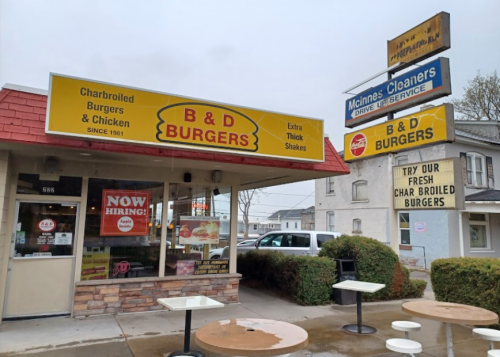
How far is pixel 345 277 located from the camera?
8430mm

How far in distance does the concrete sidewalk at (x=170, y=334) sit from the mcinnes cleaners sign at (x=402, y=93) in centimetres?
530

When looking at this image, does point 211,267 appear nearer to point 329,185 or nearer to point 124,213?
point 124,213

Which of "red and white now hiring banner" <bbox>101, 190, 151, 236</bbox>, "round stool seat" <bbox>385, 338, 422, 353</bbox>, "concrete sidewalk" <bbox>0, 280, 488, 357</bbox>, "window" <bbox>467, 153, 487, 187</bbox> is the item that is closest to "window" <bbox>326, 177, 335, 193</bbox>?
"window" <bbox>467, 153, 487, 187</bbox>

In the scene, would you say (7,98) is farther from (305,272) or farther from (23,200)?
(305,272)

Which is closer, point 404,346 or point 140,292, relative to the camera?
point 404,346

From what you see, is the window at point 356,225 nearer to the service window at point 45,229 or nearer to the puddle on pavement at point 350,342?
the puddle on pavement at point 350,342

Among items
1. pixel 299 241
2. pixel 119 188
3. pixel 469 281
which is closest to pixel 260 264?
pixel 299 241

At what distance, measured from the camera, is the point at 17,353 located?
15.7 ft

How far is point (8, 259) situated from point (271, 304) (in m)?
5.37

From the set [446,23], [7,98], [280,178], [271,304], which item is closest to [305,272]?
[271,304]

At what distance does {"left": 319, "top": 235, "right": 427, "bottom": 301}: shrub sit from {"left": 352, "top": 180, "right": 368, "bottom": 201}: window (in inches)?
486

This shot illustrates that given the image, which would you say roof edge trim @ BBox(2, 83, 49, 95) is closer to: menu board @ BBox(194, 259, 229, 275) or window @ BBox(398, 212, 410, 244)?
menu board @ BBox(194, 259, 229, 275)

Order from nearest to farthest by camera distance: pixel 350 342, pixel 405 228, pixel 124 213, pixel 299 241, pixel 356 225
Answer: pixel 350 342
pixel 124 213
pixel 299 241
pixel 405 228
pixel 356 225

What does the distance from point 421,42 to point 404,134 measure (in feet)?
9.07
